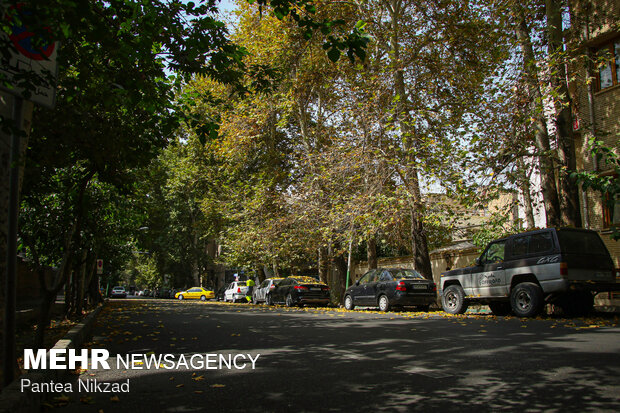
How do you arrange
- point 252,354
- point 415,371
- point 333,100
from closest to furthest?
point 415,371 < point 252,354 < point 333,100

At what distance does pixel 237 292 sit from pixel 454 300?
83.2 feet

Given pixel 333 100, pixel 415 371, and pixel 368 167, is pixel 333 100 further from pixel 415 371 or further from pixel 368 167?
pixel 415 371

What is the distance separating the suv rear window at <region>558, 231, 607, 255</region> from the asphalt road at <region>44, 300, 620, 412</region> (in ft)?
10.4

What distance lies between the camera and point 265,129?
89.2ft

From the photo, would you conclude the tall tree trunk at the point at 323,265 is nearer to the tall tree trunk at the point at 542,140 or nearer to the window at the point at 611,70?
the tall tree trunk at the point at 542,140

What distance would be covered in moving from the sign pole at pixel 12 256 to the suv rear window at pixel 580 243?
11.5m

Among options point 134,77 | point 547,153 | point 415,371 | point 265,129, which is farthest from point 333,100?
point 415,371

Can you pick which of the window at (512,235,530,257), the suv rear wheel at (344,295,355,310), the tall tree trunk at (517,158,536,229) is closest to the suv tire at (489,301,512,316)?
the window at (512,235,530,257)

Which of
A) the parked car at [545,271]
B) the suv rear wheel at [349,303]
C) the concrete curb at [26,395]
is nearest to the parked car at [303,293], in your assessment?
the suv rear wheel at [349,303]

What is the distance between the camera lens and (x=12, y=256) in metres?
4.53

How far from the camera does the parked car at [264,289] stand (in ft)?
88.9

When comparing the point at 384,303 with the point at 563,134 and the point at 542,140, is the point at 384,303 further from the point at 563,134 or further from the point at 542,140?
the point at 563,134

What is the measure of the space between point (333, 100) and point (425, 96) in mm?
6094

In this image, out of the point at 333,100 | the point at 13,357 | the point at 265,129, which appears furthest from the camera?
the point at 265,129
